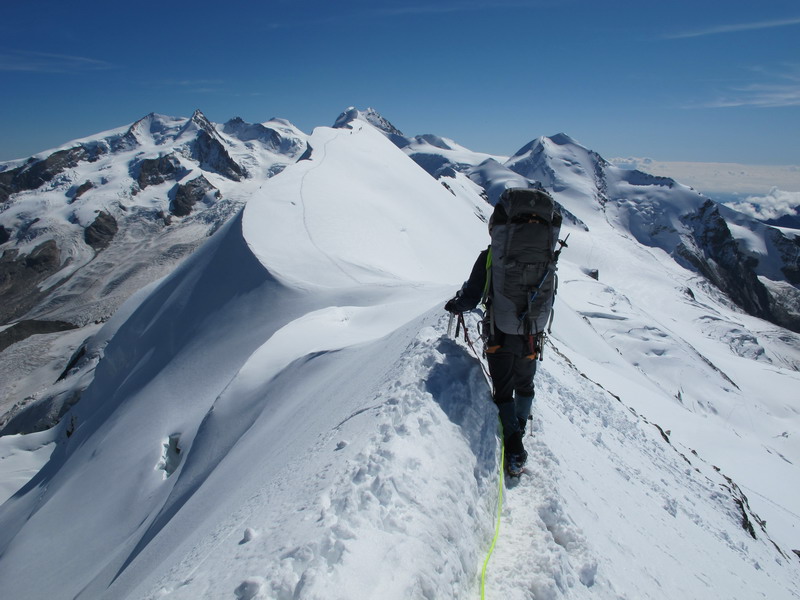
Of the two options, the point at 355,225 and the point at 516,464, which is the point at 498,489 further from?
the point at 355,225

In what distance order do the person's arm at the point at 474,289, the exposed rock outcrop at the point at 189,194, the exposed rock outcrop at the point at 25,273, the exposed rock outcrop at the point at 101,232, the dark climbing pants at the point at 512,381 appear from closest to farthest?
1. the dark climbing pants at the point at 512,381
2. the person's arm at the point at 474,289
3. the exposed rock outcrop at the point at 25,273
4. the exposed rock outcrop at the point at 101,232
5. the exposed rock outcrop at the point at 189,194

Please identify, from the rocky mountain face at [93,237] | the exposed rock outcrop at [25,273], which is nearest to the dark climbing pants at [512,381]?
the rocky mountain face at [93,237]

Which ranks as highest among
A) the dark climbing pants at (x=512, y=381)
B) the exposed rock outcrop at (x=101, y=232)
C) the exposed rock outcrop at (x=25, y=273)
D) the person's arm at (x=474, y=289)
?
the person's arm at (x=474, y=289)

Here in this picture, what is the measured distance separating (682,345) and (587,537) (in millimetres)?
54207

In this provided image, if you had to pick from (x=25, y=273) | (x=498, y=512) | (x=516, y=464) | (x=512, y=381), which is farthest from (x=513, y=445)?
(x=25, y=273)

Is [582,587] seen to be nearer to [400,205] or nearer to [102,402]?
[102,402]

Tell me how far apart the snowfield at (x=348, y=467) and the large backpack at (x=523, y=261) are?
106 cm

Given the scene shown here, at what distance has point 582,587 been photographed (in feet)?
12.8

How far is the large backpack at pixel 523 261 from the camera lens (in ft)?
16.0

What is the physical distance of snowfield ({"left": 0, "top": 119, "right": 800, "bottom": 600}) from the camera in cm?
356

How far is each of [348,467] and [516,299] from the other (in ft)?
8.49

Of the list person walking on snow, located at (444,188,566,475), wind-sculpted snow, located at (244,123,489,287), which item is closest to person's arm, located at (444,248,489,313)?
person walking on snow, located at (444,188,566,475)

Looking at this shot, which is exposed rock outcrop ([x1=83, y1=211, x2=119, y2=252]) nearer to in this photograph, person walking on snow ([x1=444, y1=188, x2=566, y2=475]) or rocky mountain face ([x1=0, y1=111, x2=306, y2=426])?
rocky mountain face ([x1=0, y1=111, x2=306, y2=426])

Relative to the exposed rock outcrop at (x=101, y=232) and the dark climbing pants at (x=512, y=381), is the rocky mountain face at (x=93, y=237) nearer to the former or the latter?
the exposed rock outcrop at (x=101, y=232)
